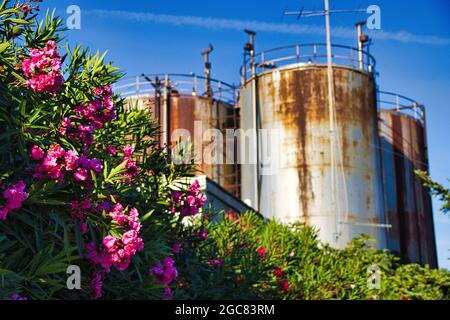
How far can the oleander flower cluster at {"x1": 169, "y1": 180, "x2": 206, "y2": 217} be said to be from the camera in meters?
8.63

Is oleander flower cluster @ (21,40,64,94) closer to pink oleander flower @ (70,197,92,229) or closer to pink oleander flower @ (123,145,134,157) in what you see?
pink oleander flower @ (70,197,92,229)

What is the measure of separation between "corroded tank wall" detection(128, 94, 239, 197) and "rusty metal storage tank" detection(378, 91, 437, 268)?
24.4 feet

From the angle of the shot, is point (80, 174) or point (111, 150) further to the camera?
point (111, 150)

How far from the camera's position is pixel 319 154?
25438 mm

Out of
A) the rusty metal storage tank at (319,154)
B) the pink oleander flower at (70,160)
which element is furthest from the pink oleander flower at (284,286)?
the rusty metal storage tank at (319,154)

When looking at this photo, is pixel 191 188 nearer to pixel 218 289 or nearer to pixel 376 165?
pixel 218 289

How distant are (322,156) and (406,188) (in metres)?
8.74

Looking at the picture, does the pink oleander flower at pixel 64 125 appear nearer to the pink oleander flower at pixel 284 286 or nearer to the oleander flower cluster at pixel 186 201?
the oleander flower cluster at pixel 186 201

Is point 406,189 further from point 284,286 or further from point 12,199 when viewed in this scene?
point 12,199

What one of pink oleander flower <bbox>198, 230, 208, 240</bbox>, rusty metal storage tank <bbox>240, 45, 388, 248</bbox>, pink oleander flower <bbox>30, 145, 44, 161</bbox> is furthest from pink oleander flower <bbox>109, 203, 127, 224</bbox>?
rusty metal storage tank <bbox>240, 45, 388, 248</bbox>

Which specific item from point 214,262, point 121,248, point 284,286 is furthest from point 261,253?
point 121,248

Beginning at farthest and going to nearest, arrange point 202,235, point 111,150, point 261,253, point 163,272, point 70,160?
point 261,253
point 202,235
point 111,150
point 163,272
point 70,160

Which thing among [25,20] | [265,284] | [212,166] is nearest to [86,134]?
[25,20]

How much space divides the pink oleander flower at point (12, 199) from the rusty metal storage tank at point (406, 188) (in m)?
26.3
